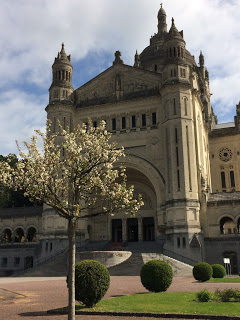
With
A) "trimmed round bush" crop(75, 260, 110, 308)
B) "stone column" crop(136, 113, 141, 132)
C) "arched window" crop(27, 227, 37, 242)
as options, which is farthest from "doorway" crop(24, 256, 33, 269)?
"trimmed round bush" crop(75, 260, 110, 308)

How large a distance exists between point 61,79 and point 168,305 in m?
43.7

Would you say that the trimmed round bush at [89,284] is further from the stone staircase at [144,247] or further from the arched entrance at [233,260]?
the arched entrance at [233,260]

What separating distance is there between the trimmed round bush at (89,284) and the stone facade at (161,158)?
26609 mm

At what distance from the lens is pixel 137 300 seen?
55.6 ft

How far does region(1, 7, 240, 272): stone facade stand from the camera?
139ft

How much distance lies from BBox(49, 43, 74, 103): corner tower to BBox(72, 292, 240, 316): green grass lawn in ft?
130

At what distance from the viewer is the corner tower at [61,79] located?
5275 cm

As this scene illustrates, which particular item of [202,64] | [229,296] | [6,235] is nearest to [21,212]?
[6,235]

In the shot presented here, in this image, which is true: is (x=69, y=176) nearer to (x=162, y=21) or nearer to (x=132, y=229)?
(x=132, y=229)

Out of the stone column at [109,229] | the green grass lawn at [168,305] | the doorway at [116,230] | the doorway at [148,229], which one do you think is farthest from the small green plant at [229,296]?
the doorway at [116,230]

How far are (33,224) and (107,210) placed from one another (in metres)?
43.5

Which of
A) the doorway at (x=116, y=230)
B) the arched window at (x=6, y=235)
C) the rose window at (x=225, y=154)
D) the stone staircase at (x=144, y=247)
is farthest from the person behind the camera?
the rose window at (x=225, y=154)

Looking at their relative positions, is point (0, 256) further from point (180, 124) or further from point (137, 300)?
point (137, 300)

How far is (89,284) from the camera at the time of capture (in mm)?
14875
